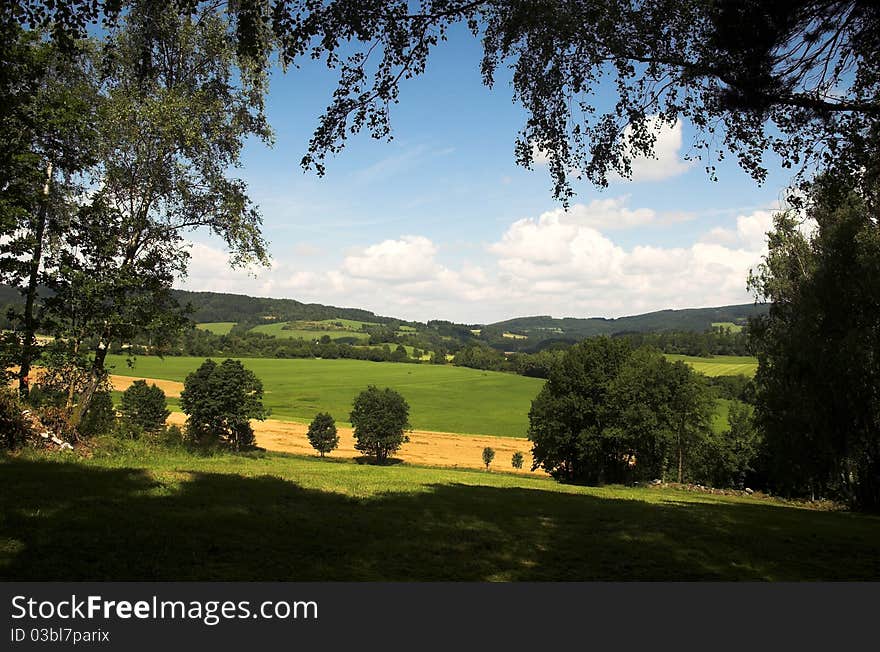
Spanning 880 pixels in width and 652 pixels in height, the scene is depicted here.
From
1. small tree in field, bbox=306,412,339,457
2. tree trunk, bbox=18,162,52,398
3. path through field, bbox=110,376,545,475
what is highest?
tree trunk, bbox=18,162,52,398

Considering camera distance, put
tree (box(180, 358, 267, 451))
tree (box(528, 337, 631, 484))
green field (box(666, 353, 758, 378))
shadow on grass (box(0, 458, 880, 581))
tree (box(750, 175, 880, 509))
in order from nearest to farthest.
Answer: shadow on grass (box(0, 458, 880, 581)), tree (box(750, 175, 880, 509)), tree (box(528, 337, 631, 484)), tree (box(180, 358, 267, 451)), green field (box(666, 353, 758, 378))

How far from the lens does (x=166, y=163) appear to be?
19234 mm

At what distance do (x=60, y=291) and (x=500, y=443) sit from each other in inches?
3347

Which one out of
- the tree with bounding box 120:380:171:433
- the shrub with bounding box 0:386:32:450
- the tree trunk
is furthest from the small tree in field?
the shrub with bounding box 0:386:32:450

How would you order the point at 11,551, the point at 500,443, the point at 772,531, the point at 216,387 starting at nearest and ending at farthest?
the point at 11,551
the point at 772,531
the point at 216,387
the point at 500,443

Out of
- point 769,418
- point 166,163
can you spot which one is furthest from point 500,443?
point 166,163

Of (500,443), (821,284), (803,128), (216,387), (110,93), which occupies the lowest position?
(500,443)

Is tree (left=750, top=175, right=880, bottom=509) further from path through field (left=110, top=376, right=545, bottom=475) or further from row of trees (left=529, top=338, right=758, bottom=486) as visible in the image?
path through field (left=110, top=376, right=545, bottom=475)

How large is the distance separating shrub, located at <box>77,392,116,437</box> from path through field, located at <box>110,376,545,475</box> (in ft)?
180

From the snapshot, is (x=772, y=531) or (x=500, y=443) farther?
(x=500, y=443)

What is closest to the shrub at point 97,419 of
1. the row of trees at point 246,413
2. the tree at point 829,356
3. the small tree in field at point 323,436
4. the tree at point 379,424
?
the tree at point 829,356

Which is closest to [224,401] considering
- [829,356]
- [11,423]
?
[11,423]

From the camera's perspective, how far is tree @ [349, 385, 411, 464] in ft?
259

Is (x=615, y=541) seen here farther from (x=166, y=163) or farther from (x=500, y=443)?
(x=500, y=443)
